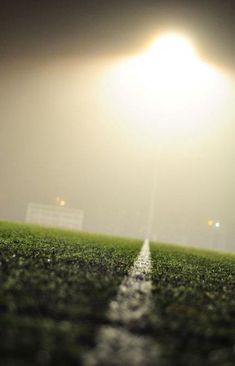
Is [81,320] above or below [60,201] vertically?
below

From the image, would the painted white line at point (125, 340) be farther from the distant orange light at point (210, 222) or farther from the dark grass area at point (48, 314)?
the distant orange light at point (210, 222)

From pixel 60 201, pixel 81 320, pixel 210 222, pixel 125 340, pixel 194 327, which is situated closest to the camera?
pixel 125 340

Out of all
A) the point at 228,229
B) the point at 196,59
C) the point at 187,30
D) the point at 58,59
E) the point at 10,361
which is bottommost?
the point at 10,361

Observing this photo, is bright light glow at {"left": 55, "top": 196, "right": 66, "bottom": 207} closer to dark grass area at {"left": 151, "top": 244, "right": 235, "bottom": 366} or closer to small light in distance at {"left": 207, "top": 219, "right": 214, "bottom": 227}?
small light in distance at {"left": 207, "top": 219, "right": 214, "bottom": 227}

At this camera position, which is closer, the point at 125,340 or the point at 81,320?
the point at 125,340

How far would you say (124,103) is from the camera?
185000mm

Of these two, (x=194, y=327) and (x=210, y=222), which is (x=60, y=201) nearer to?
(x=210, y=222)

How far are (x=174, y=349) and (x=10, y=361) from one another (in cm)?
62

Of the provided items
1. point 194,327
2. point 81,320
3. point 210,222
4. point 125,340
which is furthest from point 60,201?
point 125,340

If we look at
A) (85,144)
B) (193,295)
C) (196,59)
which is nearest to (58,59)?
(85,144)

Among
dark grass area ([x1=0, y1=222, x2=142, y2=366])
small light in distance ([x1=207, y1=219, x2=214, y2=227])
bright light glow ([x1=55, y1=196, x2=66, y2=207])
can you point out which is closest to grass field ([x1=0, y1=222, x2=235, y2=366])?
dark grass area ([x1=0, y1=222, x2=142, y2=366])

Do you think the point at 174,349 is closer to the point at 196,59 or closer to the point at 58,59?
the point at 196,59

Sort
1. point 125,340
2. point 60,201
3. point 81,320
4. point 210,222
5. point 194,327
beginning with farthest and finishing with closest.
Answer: point 60,201
point 210,222
point 194,327
point 81,320
point 125,340

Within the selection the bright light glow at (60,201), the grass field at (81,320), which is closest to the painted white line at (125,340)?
the grass field at (81,320)
